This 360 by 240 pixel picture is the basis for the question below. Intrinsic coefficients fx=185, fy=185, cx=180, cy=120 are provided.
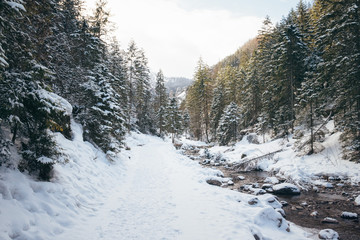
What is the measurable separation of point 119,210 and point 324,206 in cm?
920

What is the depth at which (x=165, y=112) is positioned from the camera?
142ft

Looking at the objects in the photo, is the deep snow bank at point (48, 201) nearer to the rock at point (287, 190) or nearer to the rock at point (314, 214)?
the rock at point (314, 214)

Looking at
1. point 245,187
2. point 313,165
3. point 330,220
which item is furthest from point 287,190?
point 313,165

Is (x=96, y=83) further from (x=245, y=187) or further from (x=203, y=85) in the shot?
(x=203, y=85)

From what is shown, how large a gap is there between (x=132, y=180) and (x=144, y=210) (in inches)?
165

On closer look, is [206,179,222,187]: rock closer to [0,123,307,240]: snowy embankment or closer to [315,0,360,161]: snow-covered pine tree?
[0,123,307,240]: snowy embankment

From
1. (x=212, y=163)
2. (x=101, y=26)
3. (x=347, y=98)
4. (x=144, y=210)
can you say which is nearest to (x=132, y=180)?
(x=144, y=210)

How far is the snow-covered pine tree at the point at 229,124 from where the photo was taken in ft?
98.7

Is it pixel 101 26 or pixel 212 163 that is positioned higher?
pixel 101 26

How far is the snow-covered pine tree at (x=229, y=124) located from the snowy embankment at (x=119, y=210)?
2175 centimetres

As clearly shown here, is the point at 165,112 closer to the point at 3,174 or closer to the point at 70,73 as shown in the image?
the point at 70,73

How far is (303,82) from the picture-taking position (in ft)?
52.4

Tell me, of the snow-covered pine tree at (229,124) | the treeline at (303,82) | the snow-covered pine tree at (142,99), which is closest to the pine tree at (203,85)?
the treeline at (303,82)

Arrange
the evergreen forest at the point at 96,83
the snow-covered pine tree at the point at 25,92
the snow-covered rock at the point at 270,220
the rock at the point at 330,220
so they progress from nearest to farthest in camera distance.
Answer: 1. the snow-covered pine tree at the point at 25,92
2. the evergreen forest at the point at 96,83
3. the snow-covered rock at the point at 270,220
4. the rock at the point at 330,220
